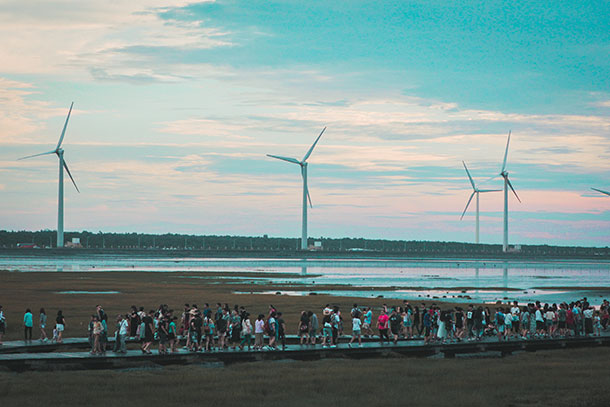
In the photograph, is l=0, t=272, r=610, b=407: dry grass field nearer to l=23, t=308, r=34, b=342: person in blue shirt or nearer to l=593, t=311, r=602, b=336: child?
l=23, t=308, r=34, b=342: person in blue shirt

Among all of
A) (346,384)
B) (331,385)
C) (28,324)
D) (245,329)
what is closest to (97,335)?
(28,324)

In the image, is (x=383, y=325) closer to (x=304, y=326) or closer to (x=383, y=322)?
(x=383, y=322)

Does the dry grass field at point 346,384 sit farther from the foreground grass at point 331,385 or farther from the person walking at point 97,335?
the person walking at point 97,335

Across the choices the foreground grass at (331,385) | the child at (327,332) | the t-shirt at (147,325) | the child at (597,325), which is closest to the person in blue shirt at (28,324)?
the t-shirt at (147,325)

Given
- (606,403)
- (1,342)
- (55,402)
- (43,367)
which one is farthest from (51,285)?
(606,403)

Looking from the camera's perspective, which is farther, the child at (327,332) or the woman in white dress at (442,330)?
the woman in white dress at (442,330)

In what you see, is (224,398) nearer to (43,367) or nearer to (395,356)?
(43,367)

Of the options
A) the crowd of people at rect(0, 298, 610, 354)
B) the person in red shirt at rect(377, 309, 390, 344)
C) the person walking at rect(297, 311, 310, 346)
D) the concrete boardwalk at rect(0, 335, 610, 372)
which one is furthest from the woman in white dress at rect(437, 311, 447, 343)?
the person walking at rect(297, 311, 310, 346)
